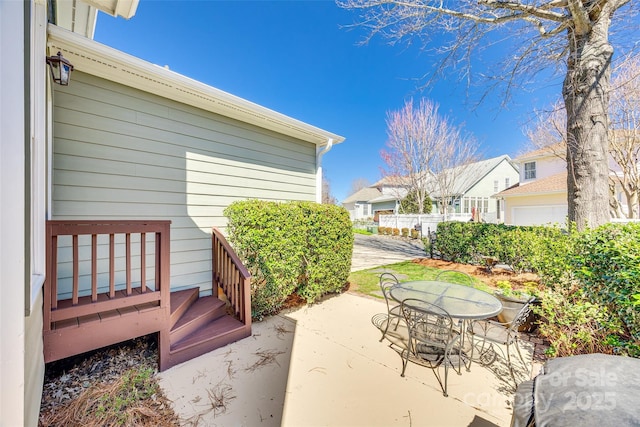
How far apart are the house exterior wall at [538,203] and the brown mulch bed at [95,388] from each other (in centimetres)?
1578

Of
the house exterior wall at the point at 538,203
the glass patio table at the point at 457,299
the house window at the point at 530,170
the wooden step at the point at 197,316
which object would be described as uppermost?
the house window at the point at 530,170

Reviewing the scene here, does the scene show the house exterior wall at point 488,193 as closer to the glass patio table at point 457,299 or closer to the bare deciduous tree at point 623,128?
the bare deciduous tree at point 623,128

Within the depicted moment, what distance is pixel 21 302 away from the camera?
3.78ft

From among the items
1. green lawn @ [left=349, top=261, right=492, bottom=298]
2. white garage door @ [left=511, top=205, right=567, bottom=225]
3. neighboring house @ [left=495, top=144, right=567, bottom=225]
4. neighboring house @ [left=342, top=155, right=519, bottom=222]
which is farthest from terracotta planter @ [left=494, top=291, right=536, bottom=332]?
neighboring house @ [left=342, top=155, right=519, bottom=222]

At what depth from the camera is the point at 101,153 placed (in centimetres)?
338

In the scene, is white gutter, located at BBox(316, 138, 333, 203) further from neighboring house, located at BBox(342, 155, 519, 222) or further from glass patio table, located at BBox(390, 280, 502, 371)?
neighboring house, located at BBox(342, 155, 519, 222)

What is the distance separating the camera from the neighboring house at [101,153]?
1099mm

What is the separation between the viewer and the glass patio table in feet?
8.52

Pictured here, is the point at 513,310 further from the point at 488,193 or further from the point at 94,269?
the point at 488,193

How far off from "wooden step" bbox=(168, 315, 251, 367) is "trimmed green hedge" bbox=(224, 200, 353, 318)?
0.53 meters

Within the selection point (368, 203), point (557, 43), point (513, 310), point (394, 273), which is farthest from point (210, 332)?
point (368, 203)

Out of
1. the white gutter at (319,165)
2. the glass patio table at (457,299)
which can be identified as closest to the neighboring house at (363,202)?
the white gutter at (319,165)

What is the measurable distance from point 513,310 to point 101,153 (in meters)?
5.80

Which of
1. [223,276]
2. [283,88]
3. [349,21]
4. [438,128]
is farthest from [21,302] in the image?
[438,128]
